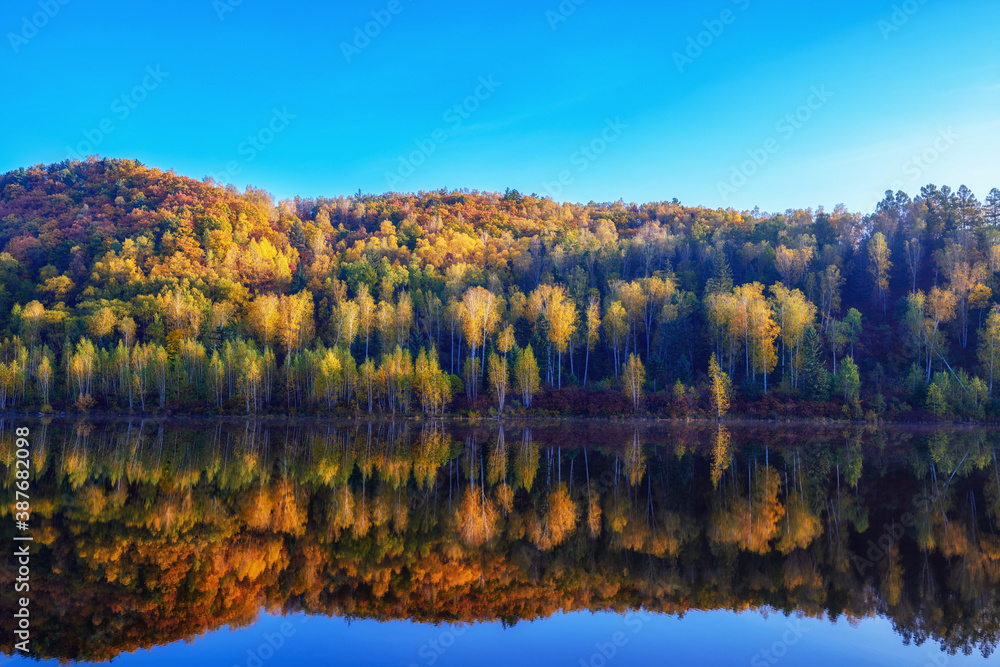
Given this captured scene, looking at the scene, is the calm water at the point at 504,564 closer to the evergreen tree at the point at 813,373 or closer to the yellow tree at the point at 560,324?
the evergreen tree at the point at 813,373

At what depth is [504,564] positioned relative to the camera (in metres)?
15.0

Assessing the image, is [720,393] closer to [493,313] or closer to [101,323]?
[493,313]

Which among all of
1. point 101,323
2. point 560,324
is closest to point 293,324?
point 101,323

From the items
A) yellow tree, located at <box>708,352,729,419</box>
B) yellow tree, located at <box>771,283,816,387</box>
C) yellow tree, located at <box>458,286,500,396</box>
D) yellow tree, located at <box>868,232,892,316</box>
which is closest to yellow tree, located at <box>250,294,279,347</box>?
yellow tree, located at <box>458,286,500,396</box>

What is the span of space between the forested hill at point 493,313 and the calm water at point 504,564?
33430mm

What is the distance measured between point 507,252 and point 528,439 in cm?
5819

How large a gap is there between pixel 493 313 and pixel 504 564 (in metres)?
56.6

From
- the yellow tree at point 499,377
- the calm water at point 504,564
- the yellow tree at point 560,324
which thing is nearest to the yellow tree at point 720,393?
the yellow tree at point 560,324

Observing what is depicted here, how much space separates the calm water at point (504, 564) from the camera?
11.0 m

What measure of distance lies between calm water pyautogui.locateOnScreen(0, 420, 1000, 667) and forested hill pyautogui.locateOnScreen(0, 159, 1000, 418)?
33430 mm

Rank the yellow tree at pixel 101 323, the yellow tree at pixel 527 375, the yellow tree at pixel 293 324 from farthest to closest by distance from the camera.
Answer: the yellow tree at pixel 293 324, the yellow tree at pixel 101 323, the yellow tree at pixel 527 375

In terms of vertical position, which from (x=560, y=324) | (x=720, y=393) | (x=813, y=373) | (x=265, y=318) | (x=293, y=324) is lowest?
(x=720, y=393)

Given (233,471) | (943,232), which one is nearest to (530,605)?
(233,471)

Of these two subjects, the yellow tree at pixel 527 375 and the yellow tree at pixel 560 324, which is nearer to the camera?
the yellow tree at pixel 527 375
